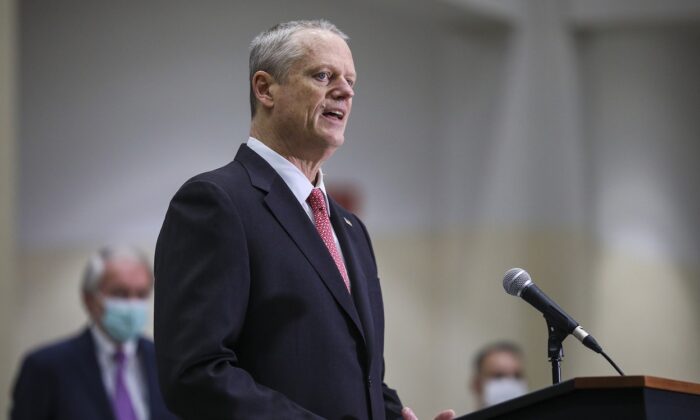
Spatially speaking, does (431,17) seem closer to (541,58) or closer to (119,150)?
(541,58)

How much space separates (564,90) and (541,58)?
0.30 metres

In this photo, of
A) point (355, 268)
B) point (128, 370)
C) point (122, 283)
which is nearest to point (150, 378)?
point (128, 370)

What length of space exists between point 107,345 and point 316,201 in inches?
111

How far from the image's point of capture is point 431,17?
8.92m

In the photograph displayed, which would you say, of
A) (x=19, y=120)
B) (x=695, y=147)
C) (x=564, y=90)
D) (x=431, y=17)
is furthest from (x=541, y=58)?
(x=19, y=120)

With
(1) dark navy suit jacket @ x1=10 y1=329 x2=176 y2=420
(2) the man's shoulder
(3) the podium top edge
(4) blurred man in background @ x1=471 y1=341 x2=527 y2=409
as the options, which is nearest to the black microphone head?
(3) the podium top edge

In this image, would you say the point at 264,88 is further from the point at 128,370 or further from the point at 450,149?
the point at 450,149

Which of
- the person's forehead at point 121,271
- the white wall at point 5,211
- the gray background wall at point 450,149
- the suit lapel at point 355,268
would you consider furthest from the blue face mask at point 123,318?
the suit lapel at point 355,268

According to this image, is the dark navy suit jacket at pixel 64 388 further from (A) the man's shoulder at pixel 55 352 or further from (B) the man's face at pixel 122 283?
(B) the man's face at pixel 122 283

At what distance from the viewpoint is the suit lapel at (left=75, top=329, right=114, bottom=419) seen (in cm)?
512

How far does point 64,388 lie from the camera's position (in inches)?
200

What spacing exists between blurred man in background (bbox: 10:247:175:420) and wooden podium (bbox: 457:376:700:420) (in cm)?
307

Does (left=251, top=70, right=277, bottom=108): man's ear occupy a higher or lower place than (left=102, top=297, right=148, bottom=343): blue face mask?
higher

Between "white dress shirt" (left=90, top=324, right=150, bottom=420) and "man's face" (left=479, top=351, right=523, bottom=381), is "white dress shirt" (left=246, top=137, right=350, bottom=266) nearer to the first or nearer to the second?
"white dress shirt" (left=90, top=324, right=150, bottom=420)
